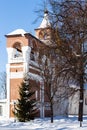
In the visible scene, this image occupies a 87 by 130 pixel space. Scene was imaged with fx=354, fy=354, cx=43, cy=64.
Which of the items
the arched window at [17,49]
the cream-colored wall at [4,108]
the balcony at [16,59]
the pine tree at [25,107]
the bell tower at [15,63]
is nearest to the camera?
the pine tree at [25,107]

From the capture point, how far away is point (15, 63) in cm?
4909

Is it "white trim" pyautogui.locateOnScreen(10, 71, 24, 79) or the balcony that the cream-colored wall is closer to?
"white trim" pyautogui.locateOnScreen(10, 71, 24, 79)

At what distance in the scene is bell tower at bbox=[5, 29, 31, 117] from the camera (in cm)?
4819

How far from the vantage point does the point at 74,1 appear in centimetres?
1959

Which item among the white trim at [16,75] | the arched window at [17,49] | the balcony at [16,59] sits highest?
the arched window at [17,49]

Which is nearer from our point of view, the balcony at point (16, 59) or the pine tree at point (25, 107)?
the pine tree at point (25, 107)

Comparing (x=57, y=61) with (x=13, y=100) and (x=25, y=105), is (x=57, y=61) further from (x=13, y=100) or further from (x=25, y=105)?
Result: (x=13, y=100)

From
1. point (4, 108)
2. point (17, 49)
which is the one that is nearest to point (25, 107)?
point (4, 108)

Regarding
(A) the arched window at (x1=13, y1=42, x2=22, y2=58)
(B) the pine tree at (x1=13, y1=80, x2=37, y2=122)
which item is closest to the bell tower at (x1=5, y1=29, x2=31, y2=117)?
(A) the arched window at (x1=13, y1=42, x2=22, y2=58)

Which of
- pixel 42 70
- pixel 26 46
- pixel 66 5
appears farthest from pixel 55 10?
pixel 26 46

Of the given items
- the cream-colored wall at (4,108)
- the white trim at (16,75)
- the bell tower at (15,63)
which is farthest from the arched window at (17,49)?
the cream-colored wall at (4,108)

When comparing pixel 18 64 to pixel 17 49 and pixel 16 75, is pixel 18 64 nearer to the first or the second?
pixel 16 75

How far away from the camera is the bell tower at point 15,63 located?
158ft

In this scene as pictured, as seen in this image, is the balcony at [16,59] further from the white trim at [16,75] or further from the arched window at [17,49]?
the white trim at [16,75]
